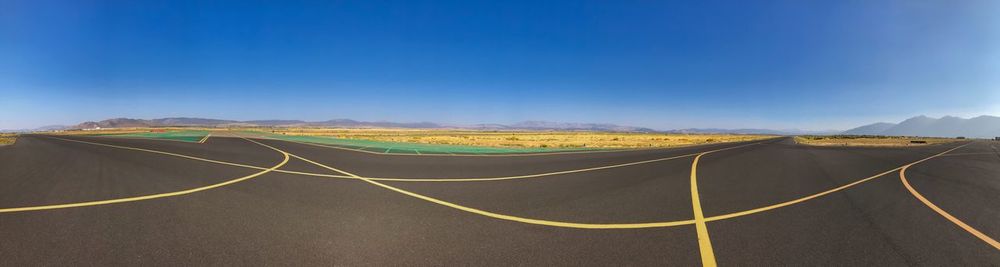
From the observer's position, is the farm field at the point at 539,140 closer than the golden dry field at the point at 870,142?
Yes

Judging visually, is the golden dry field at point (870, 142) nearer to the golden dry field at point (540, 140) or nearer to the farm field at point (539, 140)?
the farm field at point (539, 140)

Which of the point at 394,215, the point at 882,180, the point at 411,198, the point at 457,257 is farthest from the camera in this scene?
the point at 882,180

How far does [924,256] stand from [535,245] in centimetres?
448

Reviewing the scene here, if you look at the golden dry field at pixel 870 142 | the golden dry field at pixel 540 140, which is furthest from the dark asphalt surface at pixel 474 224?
the golden dry field at pixel 870 142

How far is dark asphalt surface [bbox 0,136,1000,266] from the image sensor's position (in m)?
3.93

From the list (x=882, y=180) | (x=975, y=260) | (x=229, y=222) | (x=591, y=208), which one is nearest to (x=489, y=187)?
(x=591, y=208)

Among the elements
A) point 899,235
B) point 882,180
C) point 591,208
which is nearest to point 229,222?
point 591,208

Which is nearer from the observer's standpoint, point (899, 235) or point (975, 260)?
point (975, 260)

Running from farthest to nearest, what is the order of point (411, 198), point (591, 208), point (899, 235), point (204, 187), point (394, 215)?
point (204, 187) < point (411, 198) < point (591, 208) < point (394, 215) < point (899, 235)

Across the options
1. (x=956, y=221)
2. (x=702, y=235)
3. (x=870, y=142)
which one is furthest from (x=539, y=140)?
(x=870, y=142)

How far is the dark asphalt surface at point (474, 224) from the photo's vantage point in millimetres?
3934

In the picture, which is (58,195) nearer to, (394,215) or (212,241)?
(212,241)

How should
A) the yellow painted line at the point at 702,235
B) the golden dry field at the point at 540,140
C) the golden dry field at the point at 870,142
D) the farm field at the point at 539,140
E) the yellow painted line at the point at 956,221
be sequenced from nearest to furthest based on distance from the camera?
the yellow painted line at the point at 702,235 → the yellow painted line at the point at 956,221 → the farm field at the point at 539,140 → the golden dry field at the point at 540,140 → the golden dry field at the point at 870,142

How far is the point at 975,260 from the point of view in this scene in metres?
4.06
